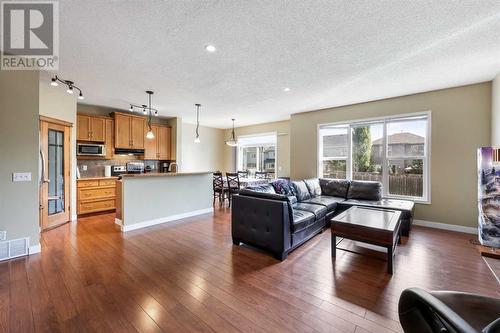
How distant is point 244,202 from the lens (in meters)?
3.26

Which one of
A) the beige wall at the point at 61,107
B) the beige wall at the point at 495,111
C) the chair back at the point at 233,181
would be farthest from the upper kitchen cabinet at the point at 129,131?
the beige wall at the point at 495,111

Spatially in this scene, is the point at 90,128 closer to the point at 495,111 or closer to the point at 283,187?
the point at 283,187

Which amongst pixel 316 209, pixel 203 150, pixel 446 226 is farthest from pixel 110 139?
pixel 446 226

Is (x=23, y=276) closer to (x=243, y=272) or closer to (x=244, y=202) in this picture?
(x=243, y=272)

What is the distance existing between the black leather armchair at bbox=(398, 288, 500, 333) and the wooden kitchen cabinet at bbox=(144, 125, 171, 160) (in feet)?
21.8

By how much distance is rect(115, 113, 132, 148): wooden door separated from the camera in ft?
18.5

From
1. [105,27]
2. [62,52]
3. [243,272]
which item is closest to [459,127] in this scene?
[243,272]

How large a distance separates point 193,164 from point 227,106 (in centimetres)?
321

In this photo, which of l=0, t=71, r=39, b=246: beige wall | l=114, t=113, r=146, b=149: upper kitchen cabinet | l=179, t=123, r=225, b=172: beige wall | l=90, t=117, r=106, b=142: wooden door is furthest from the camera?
l=179, t=123, r=225, b=172: beige wall

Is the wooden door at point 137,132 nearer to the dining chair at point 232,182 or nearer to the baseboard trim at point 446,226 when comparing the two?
the dining chair at point 232,182

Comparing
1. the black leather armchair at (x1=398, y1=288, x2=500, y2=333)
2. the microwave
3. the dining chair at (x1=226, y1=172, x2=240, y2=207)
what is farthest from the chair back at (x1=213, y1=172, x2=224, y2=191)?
the black leather armchair at (x1=398, y1=288, x2=500, y2=333)

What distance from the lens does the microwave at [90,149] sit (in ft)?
16.6

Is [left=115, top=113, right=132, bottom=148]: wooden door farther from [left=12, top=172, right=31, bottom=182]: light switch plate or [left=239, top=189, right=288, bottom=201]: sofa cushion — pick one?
[left=239, top=189, right=288, bottom=201]: sofa cushion

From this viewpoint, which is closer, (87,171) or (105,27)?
(105,27)
